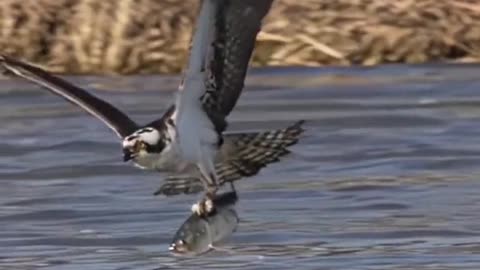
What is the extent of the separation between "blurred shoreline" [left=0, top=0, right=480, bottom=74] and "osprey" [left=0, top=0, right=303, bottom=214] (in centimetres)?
739

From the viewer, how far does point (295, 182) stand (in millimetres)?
11398

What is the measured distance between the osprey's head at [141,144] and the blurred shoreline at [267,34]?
770cm

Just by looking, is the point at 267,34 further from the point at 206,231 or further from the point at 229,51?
the point at 206,231

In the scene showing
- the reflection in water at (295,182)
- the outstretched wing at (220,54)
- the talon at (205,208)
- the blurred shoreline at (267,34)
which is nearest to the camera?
the talon at (205,208)

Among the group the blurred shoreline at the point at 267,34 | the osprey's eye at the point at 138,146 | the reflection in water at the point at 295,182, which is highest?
the blurred shoreline at the point at 267,34

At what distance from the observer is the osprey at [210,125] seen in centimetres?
795

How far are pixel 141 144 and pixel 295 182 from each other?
3541 mm

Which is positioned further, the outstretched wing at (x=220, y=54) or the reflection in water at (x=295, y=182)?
the reflection in water at (x=295, y=182)

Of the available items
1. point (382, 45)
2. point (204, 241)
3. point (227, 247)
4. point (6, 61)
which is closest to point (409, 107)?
point (382, 45)

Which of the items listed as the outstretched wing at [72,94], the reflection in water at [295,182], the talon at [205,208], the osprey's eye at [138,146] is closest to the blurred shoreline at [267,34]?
the reflection in water at [295,182]

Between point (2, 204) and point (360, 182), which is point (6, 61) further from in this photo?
point (360, 182)

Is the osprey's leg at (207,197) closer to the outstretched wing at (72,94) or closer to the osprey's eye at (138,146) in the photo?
the osprey's eye at (138,146)

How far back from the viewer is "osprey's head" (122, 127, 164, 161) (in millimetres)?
7918

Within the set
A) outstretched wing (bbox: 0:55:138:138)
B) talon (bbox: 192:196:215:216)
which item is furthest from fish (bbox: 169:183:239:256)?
outstretched wing (bbox: 0:55:138:138)
